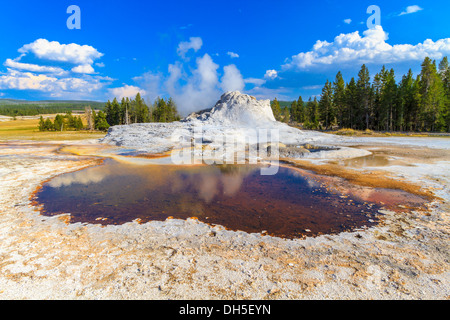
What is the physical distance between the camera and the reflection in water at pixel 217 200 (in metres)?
6.38

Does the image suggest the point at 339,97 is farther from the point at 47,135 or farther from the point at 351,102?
the point at 47,135

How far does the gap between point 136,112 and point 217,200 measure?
2415 inches

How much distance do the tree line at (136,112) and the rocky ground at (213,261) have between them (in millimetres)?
58244

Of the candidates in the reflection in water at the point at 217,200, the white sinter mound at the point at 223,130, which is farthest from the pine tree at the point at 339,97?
the reflection in water at the point at 217,200

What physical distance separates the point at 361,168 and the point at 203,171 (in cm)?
917

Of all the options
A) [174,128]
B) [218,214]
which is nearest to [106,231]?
[218,214]

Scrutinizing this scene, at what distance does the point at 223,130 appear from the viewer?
27156 mm

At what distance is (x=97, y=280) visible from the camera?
3.80m

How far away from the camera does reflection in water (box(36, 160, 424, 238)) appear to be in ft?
20.9

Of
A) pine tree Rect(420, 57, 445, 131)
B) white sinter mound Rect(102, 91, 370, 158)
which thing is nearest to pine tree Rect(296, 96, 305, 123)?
pine tree Rect(420, 57, 445, 131)

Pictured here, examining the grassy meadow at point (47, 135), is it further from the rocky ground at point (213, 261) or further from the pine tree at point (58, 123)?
the rocky ground at point (213, 261)
